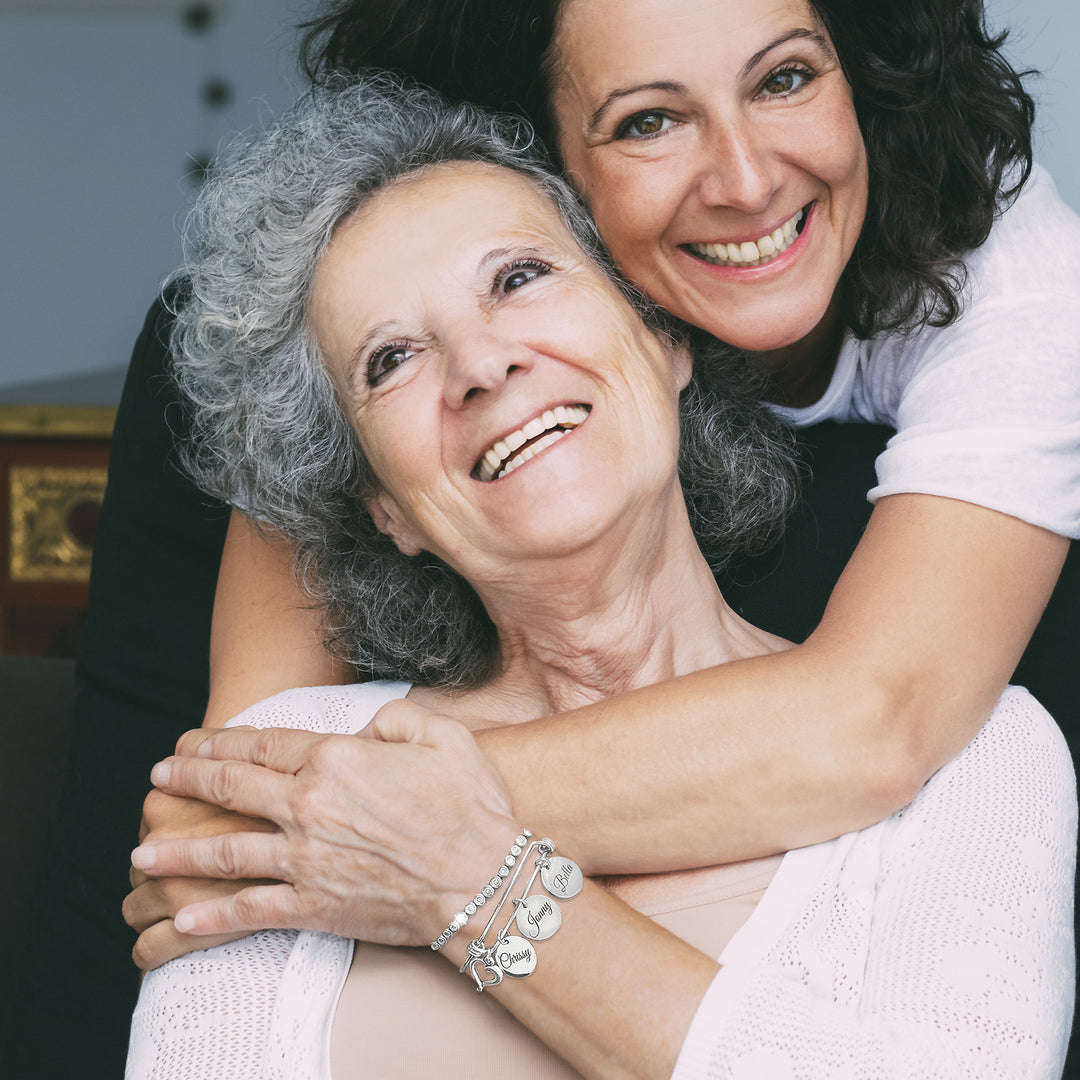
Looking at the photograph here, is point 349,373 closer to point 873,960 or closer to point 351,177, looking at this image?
point 351,177

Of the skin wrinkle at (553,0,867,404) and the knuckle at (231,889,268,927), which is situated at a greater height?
the skin wrinkle at (553,0,867,404)

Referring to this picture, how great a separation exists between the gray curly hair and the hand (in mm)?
394

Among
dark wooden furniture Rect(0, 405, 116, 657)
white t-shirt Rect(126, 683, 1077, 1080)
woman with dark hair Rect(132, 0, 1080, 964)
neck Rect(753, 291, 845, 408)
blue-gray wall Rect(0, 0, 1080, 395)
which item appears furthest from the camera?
blue-gray wall Rect(0, 0, 1080, 395)

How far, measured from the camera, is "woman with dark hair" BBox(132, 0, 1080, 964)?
1366 mm

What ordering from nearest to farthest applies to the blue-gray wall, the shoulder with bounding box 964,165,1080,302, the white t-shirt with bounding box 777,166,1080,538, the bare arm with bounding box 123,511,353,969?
the white t-shirt with bounding box 777,166,1080,538
the shoulder with bounding box 964,165,1080,302
the bare arm with bounding box 123,511,353,969
the blue-gray wall

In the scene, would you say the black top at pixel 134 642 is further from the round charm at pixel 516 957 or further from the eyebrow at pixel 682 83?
the round charm at pixel 516 957

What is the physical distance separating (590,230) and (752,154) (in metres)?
0.25

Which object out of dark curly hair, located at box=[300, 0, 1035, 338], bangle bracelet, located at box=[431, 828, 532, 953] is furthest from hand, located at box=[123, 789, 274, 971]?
dark curly hair, located at box=[300, 0, 1035, 338]

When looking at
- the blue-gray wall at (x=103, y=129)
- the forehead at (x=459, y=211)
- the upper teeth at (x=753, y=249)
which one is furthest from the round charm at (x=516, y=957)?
the blue-gray wall at (x=103, y=129)

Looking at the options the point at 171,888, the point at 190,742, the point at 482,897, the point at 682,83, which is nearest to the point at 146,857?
the point at 171,888

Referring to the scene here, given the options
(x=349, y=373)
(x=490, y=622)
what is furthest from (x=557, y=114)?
(x=490, y=622)

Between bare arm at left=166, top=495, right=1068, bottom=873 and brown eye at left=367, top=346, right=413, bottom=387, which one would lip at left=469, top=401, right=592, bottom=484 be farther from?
bare arm at left=166, top=495, right=1068, bottom=873

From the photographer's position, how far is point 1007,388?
1500 mm

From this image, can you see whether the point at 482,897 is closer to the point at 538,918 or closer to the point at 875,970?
the point at 538,918
